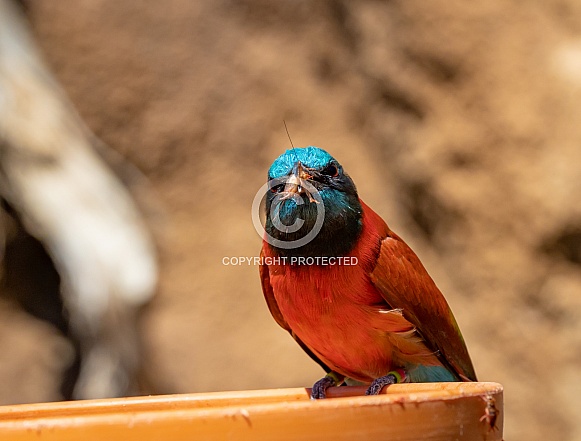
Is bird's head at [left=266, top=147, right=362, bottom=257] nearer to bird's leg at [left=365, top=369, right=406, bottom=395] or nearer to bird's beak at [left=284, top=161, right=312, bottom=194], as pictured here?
bird's beak at [left=284, top=161, right=312, bottom=194]

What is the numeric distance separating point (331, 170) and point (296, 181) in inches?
7.2

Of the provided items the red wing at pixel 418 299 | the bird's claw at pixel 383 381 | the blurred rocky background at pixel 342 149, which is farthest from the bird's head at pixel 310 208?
the blurred rocky background at pixel 342 149

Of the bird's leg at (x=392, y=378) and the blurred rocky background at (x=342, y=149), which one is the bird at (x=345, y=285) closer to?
the bird's leg at (x=392, y=378)

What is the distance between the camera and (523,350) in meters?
4.68

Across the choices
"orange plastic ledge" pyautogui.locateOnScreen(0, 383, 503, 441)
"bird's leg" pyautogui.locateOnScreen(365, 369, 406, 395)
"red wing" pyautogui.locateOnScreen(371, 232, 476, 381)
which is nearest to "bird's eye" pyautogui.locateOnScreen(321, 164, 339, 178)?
"red wing" pyautogui.locateOnScreen(371, 232, 476, 381)

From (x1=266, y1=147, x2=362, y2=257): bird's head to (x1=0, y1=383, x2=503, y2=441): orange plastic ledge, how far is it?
1.31 metres

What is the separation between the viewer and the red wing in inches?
104

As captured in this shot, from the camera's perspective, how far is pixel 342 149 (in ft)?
17.0

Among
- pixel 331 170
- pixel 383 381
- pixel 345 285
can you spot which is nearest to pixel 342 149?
pixel 331 170

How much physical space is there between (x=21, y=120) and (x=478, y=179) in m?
3.19

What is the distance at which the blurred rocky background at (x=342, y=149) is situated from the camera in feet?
15.3

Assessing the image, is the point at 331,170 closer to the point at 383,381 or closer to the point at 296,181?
the point at 296,181

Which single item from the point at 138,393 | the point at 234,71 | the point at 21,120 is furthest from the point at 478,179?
the point at 21,120

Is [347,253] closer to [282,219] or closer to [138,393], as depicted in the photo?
[282,219]
